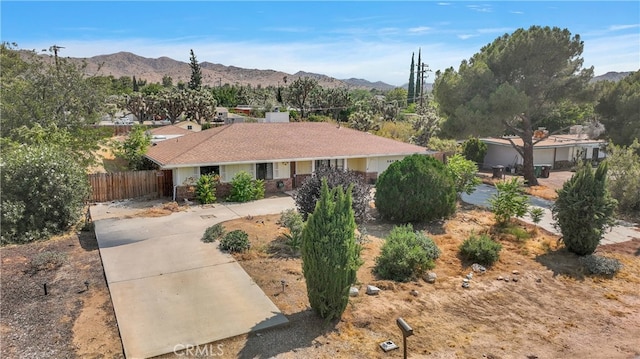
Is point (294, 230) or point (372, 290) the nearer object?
point (372, 290)

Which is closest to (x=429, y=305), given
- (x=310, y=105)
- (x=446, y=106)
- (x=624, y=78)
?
(x=446, y=106)

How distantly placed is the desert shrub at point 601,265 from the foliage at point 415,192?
4909 millimetres

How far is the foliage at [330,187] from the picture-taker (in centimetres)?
1455

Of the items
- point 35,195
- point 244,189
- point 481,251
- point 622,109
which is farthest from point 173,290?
point 622,109

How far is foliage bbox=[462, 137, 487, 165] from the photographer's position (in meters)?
32.4

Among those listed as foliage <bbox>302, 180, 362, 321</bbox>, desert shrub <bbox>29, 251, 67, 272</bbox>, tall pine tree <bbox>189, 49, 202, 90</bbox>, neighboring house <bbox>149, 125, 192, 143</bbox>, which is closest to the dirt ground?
desert shrub <bbox>29, 251, 67, 272</bbox>

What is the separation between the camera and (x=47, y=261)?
1135cm

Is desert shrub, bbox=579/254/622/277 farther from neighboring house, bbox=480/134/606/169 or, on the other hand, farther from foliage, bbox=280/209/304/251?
neighboring house, bbox=480/134/606/169

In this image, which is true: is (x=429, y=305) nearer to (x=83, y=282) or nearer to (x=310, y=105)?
(x=83, y=282)

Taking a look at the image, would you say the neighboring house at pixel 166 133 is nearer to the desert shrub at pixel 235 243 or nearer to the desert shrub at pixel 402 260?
the desert shrub at pixel 235 243

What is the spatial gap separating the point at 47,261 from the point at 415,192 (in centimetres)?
1160

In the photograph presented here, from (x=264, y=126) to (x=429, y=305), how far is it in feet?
61.4

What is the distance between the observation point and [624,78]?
2508cm

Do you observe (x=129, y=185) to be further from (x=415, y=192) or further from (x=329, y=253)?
(x=329, y=253)
